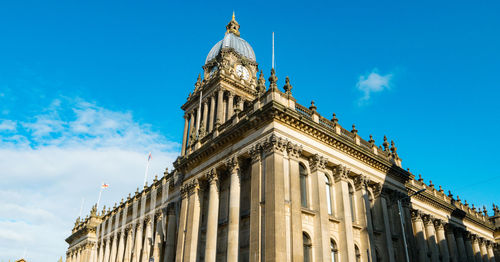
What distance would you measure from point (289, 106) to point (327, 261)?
1138cm

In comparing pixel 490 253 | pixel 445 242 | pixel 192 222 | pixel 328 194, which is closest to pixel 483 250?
pixel 490 253

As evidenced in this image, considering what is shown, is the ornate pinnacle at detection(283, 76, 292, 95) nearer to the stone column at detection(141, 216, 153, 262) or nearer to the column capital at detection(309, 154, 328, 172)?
the column capital at detection(309, 154, 328, 172)

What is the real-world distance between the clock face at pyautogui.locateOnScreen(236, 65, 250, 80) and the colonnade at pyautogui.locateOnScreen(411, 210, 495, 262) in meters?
31.0

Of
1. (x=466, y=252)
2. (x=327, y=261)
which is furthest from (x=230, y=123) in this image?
(x=466, y=252)

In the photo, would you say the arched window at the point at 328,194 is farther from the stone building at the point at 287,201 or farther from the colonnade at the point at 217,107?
the colonnade at the point at 217,107

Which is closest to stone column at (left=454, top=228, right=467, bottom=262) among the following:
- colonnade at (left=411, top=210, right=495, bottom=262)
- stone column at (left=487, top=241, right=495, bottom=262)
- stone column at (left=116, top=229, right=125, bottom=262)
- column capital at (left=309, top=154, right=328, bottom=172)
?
colonnade at (left=411, top=210, right=495, bottom=262)

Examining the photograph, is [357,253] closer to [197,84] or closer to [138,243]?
[138,243]

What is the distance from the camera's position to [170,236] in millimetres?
37938

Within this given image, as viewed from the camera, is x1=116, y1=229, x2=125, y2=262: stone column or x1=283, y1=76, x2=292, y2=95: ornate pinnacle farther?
x1=116, y1=229, x2=125, y2=262: stone column

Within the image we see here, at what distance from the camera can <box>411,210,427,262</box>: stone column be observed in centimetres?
3717

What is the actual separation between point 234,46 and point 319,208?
39064mm

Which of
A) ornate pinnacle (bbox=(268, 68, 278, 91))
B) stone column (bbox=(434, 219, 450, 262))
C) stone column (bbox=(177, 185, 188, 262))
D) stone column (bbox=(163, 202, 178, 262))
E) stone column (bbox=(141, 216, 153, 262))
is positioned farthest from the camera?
stone column (bbox=(141, 216, 153, 262))

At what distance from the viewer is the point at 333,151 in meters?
31.4

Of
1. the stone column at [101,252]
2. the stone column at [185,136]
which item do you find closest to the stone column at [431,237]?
the stone column at [185,136]
